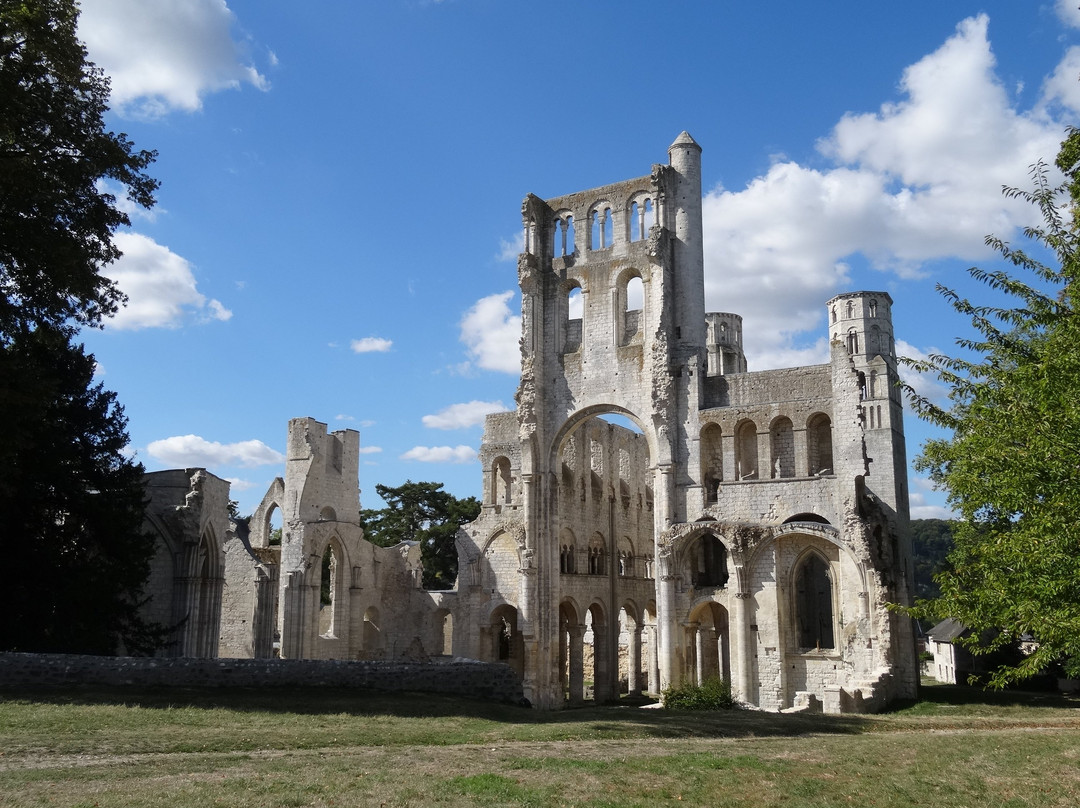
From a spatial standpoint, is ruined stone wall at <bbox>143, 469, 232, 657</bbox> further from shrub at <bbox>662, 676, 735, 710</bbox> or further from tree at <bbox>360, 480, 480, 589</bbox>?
tree at <bbox>360, 480, 480, 589</bbox>

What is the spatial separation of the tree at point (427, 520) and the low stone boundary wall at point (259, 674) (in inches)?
1227

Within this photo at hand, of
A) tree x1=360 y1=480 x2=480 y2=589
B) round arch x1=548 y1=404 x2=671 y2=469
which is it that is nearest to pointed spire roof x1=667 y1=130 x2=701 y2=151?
round arch x1=548 y1=404 x2=671 y2=469

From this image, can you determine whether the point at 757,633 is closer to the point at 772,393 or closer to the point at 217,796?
the point at 772,393

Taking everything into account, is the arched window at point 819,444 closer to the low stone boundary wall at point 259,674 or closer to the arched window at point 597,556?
the arched window at point 597,556

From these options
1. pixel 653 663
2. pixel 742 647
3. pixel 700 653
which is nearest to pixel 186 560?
pixel 700 653

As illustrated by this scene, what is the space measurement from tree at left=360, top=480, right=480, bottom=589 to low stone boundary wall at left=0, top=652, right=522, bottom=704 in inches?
1227

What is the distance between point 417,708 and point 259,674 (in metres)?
3.52

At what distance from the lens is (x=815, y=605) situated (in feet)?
121

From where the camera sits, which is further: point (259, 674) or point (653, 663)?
point (653, 663)

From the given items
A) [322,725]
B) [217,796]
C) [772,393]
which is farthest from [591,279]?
[217,796]

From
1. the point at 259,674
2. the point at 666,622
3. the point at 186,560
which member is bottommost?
the point at 259,674

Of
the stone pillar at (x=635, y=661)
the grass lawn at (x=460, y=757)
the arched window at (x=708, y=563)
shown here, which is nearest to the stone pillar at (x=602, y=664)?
the stone pillar at (x=635, y=661)

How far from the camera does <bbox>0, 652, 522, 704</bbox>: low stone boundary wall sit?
17531 millimetres

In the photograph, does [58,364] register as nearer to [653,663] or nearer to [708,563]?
[708,563]
